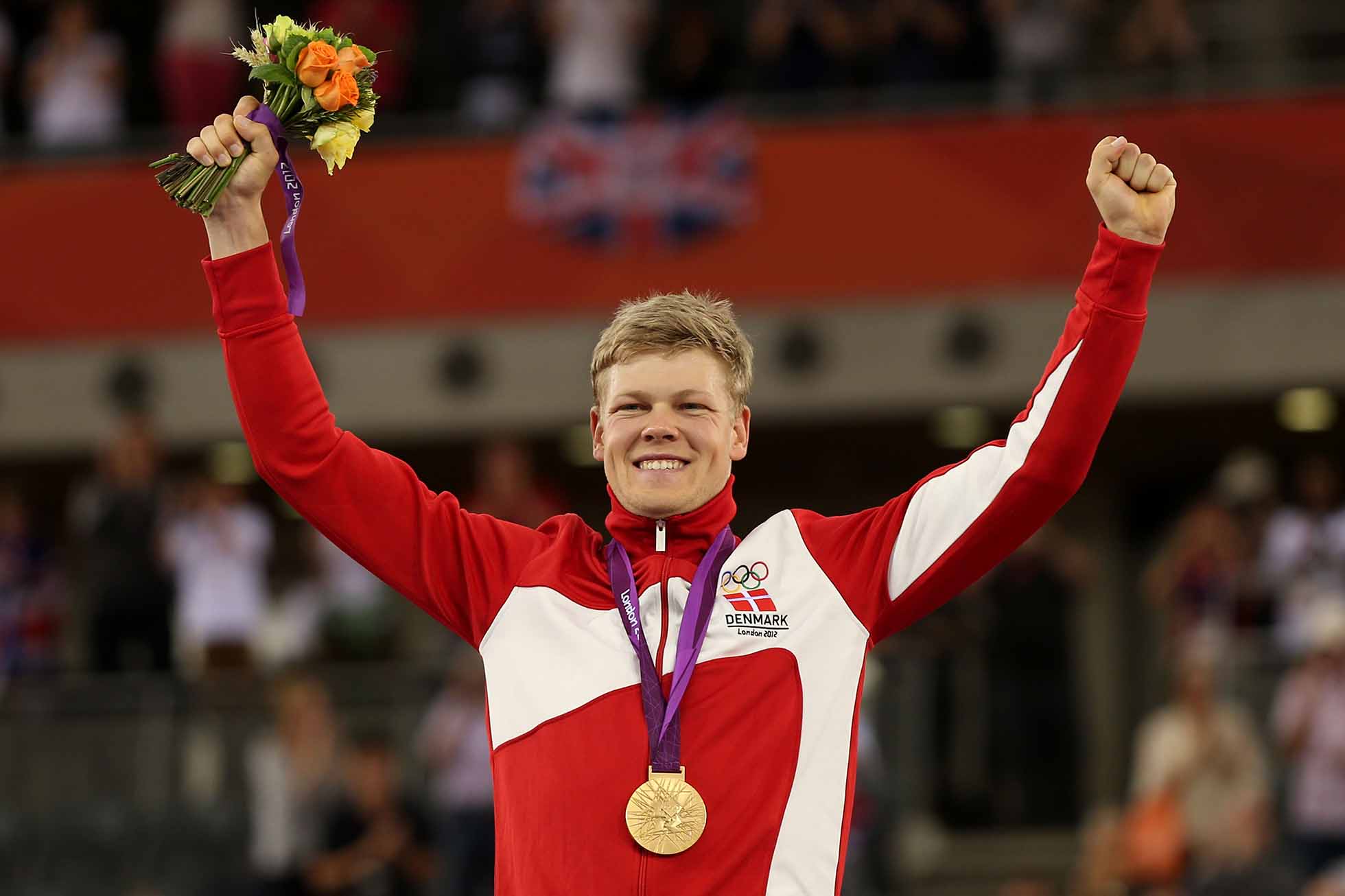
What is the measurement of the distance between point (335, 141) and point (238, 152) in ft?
0.73

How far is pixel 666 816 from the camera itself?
3.42 meters

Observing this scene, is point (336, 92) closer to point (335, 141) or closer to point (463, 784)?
point (335, 141)

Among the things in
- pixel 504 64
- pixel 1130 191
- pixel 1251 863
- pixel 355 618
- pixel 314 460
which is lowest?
pixel 1251 863

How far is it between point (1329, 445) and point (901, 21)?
4610 mm

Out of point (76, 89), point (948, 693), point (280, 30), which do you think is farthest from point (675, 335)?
point (76, 89)

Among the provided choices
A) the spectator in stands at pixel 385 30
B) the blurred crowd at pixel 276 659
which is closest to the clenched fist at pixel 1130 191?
the blurred crowd at pixel 276 659

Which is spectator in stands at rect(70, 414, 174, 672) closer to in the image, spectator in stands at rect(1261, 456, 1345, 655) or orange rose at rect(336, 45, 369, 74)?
spectator in stands at rect(1261, 456, 1345, 655)

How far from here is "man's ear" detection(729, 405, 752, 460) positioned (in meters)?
3.79

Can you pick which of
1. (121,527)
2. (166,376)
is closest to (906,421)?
(166,376)

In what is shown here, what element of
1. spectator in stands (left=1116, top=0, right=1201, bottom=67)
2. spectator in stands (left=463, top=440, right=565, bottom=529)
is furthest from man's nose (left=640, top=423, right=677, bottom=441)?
spectator in stands (left=1116, top=0, right=1201, bottom=67)

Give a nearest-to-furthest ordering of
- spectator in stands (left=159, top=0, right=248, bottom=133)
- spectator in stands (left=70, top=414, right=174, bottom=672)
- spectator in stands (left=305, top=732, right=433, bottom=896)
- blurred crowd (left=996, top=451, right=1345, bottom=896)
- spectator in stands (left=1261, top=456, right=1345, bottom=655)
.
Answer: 1. blurred crowd (left=996, top=451, right=1345, bottom=896)
2. spectator in stands (left=305, top=732, right=433, bottom=896)
3. spectator in stands (left=1261, top=456, right=1345, bottom=655)
4. spectator in stands (left=70, top=414, right=174, bottom=672)
5. spectator in stands (left=159, top=0, right=248, bottom=133)

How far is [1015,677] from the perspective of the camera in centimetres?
1125

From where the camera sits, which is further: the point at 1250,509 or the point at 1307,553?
the point at 1250,509

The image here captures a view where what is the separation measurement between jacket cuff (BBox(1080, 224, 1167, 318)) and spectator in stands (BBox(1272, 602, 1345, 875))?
6.40 metres
